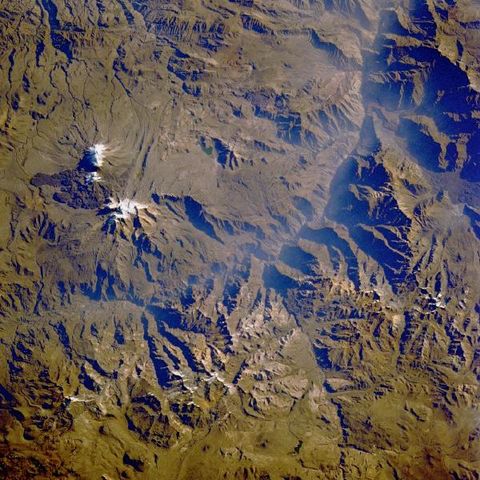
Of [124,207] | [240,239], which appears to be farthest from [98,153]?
[240,239]

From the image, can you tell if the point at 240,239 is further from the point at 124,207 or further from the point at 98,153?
the point at 98,153

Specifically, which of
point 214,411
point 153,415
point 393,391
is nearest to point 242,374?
point 214,411

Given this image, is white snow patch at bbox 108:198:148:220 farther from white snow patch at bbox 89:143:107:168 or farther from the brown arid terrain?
white snow patch at bbox 89:143:107:168

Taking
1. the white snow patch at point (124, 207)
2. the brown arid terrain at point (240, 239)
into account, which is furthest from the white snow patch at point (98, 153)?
the white snow patch at point (124, 207)

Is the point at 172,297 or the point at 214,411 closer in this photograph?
the point at 214,411

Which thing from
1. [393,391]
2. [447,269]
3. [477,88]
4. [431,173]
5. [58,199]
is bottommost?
[393,391]

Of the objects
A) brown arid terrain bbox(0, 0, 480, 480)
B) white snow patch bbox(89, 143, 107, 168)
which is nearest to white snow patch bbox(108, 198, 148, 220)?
brown arid terrain bbox(0, 0, 480, 480)

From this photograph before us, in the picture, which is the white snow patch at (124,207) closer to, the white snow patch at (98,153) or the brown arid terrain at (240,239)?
the brown arid terrain at (240,239)

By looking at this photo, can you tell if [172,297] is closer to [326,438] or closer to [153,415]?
[153,415]
